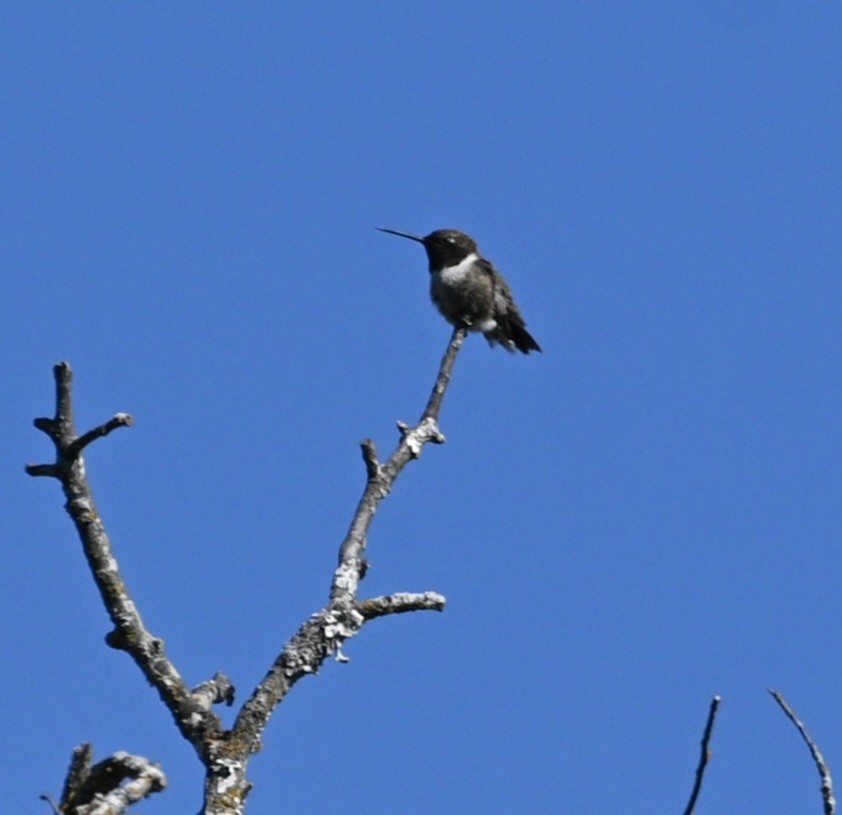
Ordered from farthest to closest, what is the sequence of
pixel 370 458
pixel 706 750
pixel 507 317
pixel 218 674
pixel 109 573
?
pixel 507 317 < pixel 370 458 < pixel 218 674 < pixel 109 573 < pixel 706 750

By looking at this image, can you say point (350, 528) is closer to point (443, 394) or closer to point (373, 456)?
point (373, 456)

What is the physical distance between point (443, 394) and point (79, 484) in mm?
1954

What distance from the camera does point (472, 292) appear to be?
11.5 meters

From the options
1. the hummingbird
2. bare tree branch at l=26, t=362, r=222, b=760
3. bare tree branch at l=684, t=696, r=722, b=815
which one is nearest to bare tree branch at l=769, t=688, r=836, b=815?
bare tree branch at l=684, t=696, r=722, b=815

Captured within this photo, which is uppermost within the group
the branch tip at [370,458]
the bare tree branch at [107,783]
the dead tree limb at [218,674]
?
the branch tip at [370,458]

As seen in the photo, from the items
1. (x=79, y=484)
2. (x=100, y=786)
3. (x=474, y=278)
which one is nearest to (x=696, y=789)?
(x=100, y=786)

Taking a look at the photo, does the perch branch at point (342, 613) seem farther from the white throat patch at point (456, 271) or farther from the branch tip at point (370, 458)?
the white throat patch at point (456, 271)

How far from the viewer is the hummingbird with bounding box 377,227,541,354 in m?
11.5

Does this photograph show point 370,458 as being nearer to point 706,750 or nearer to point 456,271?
point 706,750

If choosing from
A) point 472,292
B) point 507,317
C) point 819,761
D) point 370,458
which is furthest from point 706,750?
point 507,317

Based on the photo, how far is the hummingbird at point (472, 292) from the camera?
37.7 ft

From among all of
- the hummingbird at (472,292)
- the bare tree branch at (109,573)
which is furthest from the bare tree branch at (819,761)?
the hummingbird at (472,292)

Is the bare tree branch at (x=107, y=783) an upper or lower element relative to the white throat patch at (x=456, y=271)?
lower

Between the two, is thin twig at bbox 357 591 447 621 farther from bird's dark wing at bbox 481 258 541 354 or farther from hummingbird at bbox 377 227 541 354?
bird's dark wing at bbox 481 258 541 354
